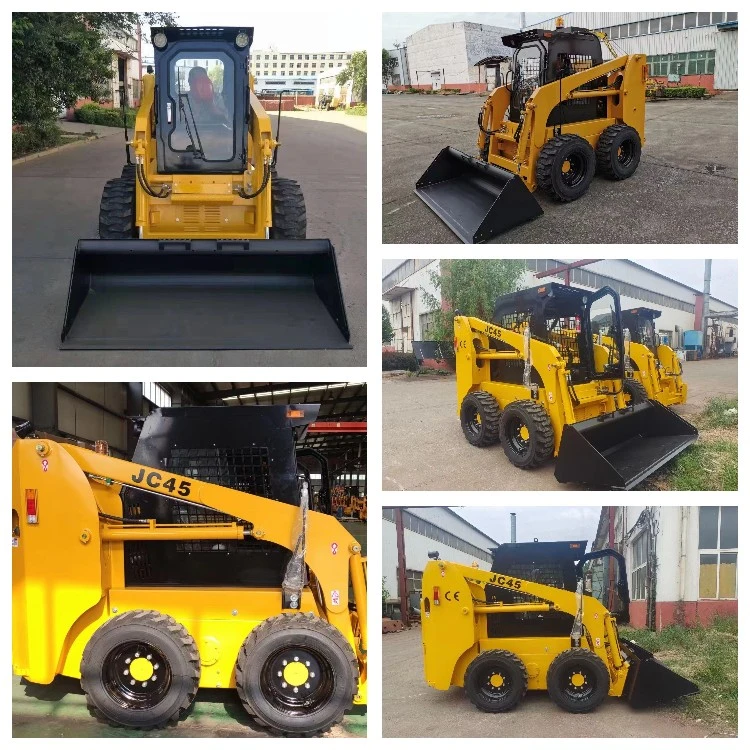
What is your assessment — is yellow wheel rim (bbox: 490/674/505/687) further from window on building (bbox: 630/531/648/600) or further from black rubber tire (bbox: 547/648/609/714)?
window on building (bbox: 630/531/648/600)

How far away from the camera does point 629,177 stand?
260 inches

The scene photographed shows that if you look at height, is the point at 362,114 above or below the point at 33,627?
above

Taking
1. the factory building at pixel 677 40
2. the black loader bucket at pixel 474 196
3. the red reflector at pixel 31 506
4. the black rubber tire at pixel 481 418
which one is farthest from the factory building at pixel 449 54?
the red reflector at pixel 31 506

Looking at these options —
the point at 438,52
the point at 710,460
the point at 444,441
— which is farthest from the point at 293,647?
the point at 438,52

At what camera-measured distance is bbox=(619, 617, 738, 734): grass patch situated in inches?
181

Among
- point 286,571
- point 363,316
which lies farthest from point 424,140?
point 286,571

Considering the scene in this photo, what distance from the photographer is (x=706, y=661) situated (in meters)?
5.37

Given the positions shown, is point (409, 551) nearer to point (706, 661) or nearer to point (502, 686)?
point (502, 686)

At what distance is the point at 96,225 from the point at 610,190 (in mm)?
4977

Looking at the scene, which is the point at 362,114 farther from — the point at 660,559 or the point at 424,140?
the point at 660,559

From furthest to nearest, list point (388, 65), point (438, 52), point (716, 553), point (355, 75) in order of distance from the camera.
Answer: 1. point (355, 75)
2. point (438, 52)
3. point (388, 65)
4. point (716, 553)

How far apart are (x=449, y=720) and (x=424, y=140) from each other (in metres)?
5.92

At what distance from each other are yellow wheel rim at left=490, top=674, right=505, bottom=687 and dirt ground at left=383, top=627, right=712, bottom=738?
17 cm

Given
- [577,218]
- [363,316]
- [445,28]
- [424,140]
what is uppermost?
[445,28]
